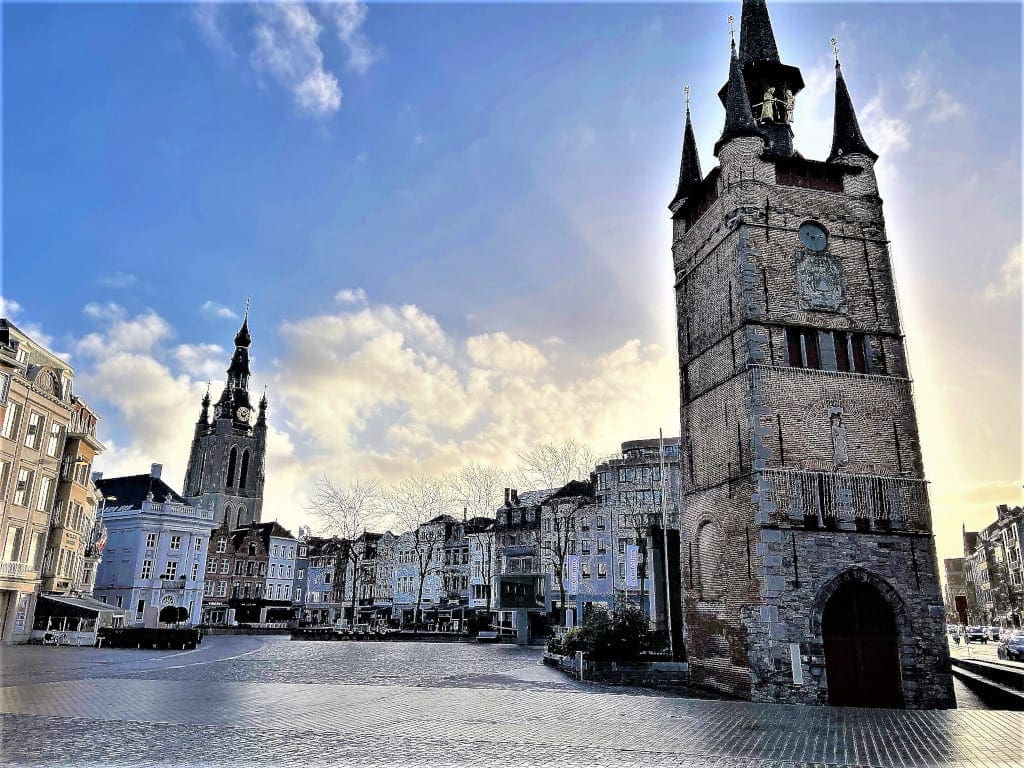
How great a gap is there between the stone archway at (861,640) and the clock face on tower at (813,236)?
11.2 meters

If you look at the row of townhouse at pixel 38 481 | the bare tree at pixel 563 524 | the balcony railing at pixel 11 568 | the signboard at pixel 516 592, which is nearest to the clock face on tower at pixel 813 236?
the signboard at pixel 516 592

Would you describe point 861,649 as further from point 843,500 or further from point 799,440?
point 799,440

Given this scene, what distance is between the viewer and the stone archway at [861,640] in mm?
19359

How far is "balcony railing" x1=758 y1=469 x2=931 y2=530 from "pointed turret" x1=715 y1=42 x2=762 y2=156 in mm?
12441

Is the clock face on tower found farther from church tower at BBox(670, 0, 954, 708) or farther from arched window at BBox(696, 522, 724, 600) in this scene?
arched window at BBox(696, 522, 724, 600)

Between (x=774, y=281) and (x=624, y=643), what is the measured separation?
13.9 m

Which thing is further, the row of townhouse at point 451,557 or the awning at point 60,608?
the row of townhouse at point 451,557

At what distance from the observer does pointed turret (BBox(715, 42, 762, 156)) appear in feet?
80.9

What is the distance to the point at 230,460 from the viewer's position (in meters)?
106

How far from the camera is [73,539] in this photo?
130 ft

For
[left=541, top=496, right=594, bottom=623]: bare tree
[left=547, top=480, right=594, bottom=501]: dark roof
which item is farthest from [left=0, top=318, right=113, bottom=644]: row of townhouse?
[left=547, top=480, right=594, bottom=501]: dark roof

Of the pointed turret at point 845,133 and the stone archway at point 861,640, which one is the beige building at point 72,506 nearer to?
the stone archway at point 861,640

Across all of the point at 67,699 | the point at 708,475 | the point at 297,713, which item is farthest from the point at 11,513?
the point at 708,475

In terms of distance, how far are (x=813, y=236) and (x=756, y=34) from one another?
1140cm
